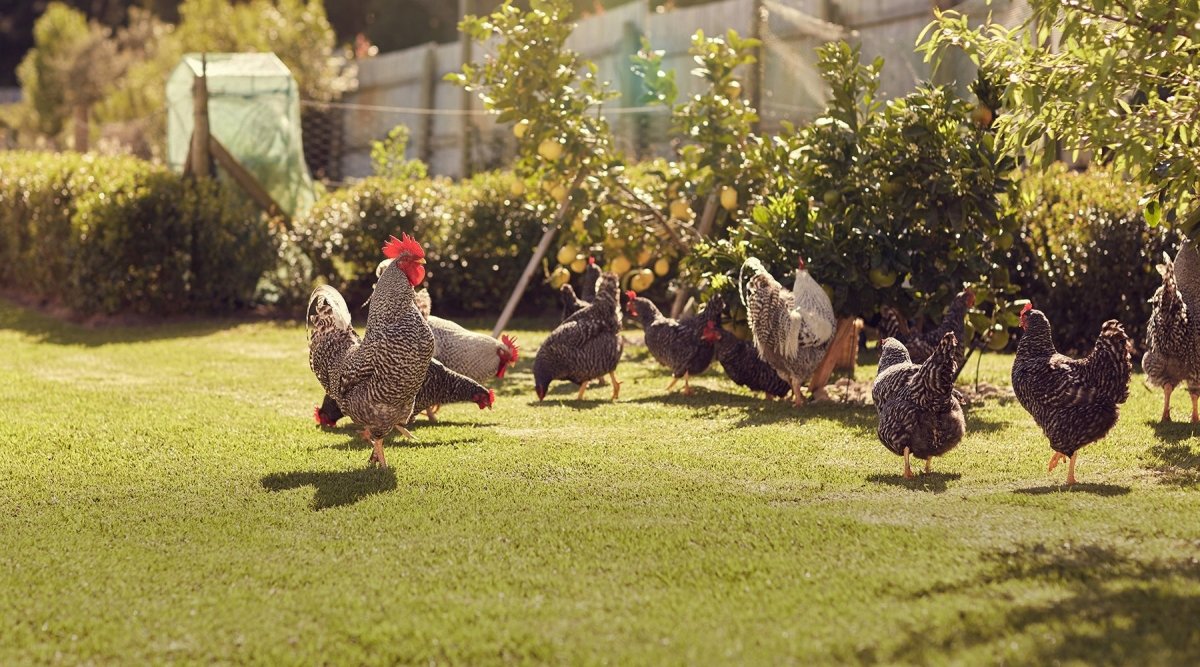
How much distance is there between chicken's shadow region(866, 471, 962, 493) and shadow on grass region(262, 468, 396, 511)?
8.00 feet

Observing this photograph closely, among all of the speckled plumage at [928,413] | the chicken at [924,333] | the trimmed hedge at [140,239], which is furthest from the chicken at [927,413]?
the trimmed hedge at [140,239]

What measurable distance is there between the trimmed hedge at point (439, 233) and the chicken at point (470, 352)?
225 inches

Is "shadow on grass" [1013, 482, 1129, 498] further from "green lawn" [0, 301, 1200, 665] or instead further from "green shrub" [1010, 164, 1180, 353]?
"green shrub" [1010, 164, 1180, 353]

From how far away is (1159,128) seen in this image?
206 inches

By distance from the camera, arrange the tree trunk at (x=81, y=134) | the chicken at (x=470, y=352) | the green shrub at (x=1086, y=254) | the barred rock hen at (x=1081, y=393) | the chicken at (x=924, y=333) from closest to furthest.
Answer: the barred rock hen at (x=1081, y=393) < the chicken at (x=924, y=333) < the chicken at (x=470, y=352) < the green shrub at (x=1086, y=254) < the tree trunk at (x=81, y=134)

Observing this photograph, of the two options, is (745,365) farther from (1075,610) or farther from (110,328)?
(110,328)

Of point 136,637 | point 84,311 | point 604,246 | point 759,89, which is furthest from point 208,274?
point 136,637

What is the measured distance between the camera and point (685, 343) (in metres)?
9.44

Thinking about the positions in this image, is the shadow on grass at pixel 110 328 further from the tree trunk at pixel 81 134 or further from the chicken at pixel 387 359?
the chicken at pixel 387 359

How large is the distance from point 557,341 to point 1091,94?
5.00 metres

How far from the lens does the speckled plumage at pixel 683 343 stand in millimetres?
9406

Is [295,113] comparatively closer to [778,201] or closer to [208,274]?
[208,274]

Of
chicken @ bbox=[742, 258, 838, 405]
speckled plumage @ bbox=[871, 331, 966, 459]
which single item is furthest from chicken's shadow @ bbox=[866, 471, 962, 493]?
chicken @ bbox=[742, 258, 838, 405]

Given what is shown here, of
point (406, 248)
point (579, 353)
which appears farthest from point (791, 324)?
point (406, 248)
